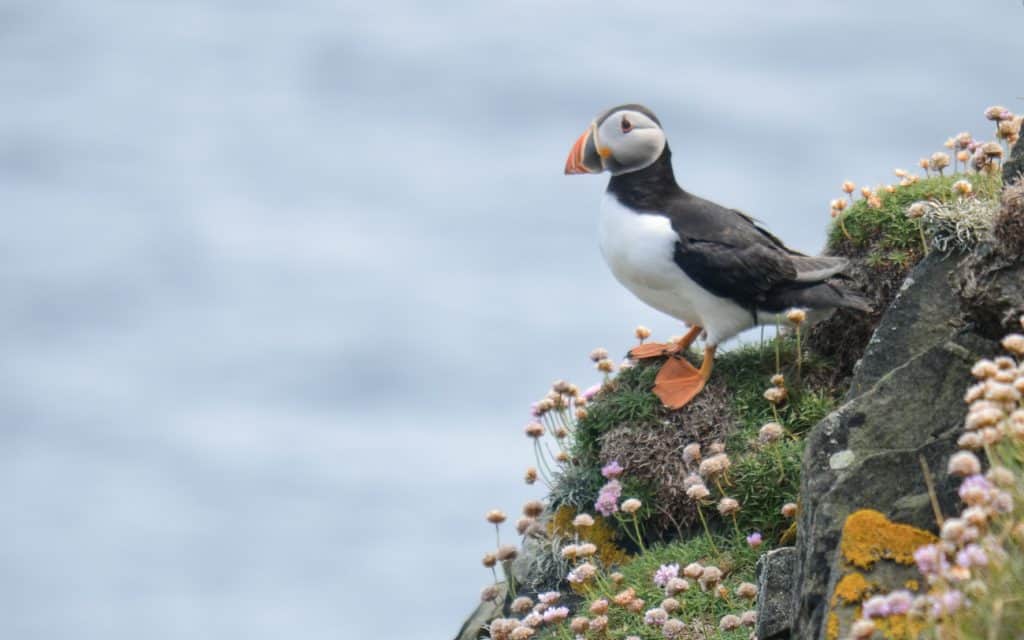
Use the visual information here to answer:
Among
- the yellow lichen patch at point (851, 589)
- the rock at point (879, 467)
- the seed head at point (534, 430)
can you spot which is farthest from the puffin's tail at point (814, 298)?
the yellow lichen patch at point (851, 589)

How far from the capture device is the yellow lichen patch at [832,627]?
538cm

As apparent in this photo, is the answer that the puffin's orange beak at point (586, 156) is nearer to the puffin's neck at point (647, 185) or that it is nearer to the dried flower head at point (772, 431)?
the puffin's neck at point (647, 185)

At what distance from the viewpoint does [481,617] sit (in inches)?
392

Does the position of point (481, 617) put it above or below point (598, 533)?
below

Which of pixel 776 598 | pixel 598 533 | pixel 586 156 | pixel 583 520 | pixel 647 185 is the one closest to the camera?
pixel 776 598

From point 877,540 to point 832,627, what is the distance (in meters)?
0.37

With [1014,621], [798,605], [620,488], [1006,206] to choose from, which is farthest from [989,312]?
[620,488]

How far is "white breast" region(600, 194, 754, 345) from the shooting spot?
9.61m

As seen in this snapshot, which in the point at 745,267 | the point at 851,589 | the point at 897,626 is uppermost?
the point at 745,267

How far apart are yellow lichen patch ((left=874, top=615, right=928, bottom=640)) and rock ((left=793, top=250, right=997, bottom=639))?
0.33 meters

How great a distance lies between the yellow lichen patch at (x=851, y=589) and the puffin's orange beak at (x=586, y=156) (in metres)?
5.20

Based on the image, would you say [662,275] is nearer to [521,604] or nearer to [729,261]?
[729,261]

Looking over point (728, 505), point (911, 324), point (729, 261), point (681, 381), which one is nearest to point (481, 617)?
point (681, 381)

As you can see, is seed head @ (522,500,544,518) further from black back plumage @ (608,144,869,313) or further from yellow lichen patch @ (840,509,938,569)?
yellow lichen patch @ (840,509,938,569)
